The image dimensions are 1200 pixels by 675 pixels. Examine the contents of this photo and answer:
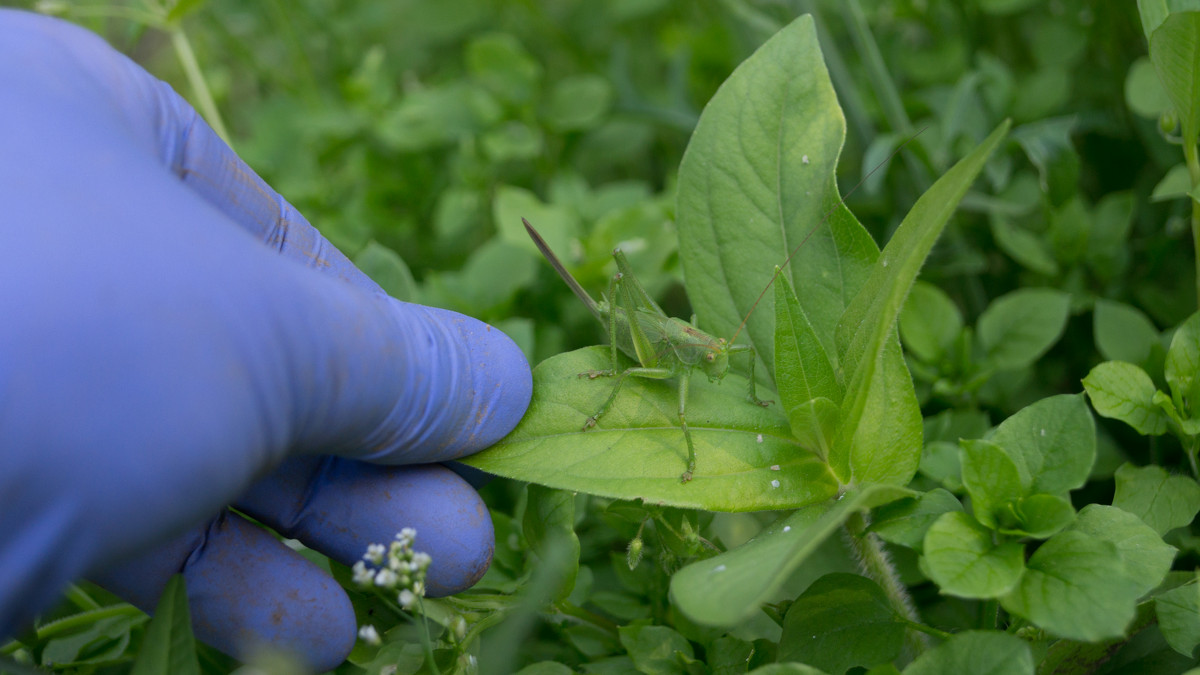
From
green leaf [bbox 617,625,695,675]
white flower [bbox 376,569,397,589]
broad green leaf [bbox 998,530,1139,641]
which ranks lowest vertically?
green leaf [bbox 617,625,695,675]

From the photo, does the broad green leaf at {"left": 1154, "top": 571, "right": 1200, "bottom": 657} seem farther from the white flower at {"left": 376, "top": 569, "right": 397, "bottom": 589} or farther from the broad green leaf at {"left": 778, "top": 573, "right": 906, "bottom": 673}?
the white flower at {"left": 376, "top": 569, "right": 397, "bottom": 589}

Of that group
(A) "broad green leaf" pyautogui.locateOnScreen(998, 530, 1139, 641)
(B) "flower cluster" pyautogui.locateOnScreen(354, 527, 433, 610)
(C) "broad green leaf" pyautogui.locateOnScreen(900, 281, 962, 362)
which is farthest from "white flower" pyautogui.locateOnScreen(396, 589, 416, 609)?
(C) "broad green leaf" pyautogui.locateOnScreen(900, 281, 962, 362)

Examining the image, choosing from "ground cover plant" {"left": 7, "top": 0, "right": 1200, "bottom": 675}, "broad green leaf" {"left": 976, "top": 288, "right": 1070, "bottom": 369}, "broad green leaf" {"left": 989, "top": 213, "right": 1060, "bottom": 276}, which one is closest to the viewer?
"ground cover plant" {"left": 7, "top": 0, "right": 1200, "bottom": 675}

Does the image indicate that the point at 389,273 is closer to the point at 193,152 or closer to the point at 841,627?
the point at 193,152

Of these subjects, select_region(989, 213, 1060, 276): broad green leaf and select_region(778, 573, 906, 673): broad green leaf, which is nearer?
select_region(778, 573, 906, 673): broad green leaf

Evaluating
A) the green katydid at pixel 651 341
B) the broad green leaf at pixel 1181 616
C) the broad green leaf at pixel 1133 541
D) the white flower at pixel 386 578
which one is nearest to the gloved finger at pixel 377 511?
the white flower at pixel 386 578

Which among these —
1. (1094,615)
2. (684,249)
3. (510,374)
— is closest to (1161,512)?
(1094,615)

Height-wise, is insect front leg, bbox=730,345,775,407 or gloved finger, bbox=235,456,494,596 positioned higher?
gloved finger, bbox=235,456,494,596
